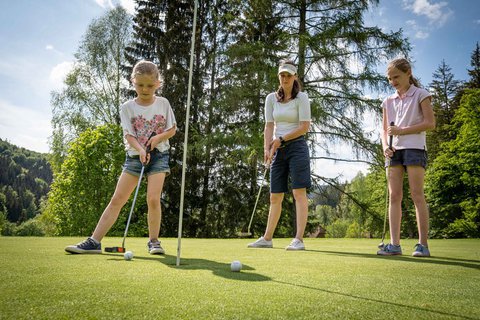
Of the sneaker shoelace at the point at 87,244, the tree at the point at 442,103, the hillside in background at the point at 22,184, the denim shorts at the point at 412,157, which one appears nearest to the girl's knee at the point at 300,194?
the denim shorts at the point at 412,157

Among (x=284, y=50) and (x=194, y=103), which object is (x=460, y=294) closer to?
(x=284, y=50)

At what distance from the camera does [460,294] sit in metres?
1.75

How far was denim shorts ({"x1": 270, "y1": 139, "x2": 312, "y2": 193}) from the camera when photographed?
4180 mm

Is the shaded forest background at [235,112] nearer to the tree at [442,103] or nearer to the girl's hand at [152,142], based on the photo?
the tree at [442,103]

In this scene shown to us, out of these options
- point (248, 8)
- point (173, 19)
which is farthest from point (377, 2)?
point (173, 19)

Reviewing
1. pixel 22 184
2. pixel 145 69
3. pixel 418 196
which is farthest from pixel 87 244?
pixel 22 184

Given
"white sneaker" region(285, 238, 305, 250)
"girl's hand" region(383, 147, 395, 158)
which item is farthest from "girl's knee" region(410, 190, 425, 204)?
"white sneaker" region(285, 238, 305, 250)

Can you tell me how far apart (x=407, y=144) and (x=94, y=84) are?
1967 centimetres

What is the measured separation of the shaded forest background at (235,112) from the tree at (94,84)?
2.2 inches

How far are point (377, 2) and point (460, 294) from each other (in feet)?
42.8

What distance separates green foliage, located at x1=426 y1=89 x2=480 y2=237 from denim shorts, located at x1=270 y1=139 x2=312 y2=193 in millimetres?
18939

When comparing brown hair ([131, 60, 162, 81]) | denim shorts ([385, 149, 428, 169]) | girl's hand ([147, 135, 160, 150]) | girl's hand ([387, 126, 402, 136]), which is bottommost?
denim shorts ([385, 149, 428, 169])

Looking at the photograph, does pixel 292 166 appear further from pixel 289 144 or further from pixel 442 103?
pixel 442 103

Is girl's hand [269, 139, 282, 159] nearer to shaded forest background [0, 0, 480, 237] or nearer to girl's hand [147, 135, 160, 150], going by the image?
girl's hand [147, 135, 160, 150]
